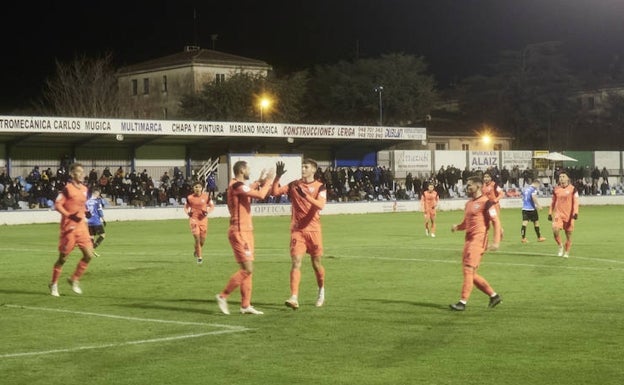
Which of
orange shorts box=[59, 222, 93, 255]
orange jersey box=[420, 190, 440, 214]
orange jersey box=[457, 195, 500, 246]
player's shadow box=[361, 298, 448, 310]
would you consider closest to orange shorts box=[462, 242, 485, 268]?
orange jersey box=[457, 195, 500, 246]

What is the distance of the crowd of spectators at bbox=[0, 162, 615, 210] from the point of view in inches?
1925

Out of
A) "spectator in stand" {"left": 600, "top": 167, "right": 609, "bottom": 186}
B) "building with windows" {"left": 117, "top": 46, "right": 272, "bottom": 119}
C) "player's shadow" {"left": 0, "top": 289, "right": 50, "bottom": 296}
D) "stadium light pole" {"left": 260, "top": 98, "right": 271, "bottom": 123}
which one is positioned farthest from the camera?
"building with windows" {"left": 117, "top": 46, "right": 272, "bottom": 119}

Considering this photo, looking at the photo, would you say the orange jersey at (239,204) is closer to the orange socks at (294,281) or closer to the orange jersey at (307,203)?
the orange jersey at (307,203)

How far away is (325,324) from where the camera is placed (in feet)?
45.8

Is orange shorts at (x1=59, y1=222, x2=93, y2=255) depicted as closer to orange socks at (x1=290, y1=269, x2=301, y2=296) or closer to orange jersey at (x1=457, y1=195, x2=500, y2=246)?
orange socks at (x1=290, y1=269, x2=301, y2=296)

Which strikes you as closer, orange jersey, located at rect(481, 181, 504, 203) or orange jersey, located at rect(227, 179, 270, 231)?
orange jersey, located at rect(227, 179, 270, 231)

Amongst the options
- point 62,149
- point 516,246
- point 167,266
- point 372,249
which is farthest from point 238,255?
point 62,149

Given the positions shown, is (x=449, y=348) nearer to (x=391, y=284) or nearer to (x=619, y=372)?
(x=619, y=372)

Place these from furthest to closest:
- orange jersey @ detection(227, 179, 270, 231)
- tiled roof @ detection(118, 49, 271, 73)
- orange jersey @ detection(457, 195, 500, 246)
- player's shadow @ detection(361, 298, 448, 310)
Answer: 1. tiled roof @ detection(118, 49, 271, 73)
2. player's shadow @ detection(361, 298, 448, 310)
3. orange jersey @ detection(457, 195, 500, 246)
4. orange jersey @ detection(227, 179, 270, 231)

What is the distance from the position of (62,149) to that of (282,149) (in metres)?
15.2

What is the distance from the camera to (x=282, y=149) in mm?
65688

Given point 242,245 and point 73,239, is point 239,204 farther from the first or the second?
point 73,239

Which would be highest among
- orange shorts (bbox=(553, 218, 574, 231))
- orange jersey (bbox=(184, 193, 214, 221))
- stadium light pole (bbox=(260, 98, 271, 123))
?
stadium light pole (bbox=(260, 98, 271, 123))

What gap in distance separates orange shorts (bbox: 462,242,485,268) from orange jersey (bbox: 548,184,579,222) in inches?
414
